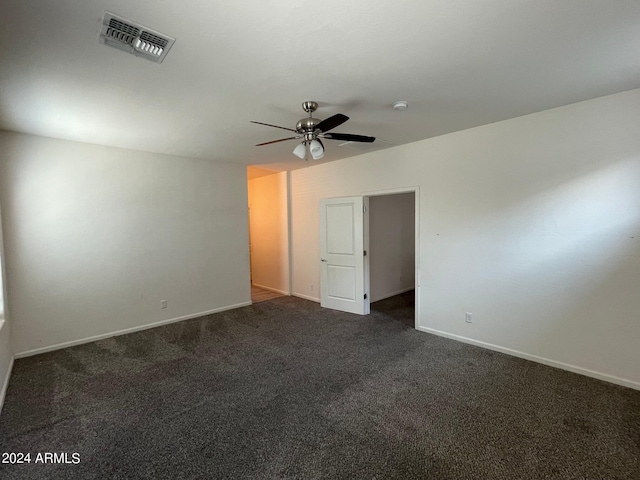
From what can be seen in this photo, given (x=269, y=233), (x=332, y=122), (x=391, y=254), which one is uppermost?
(x=332, y=122)

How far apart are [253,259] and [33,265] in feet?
13.7

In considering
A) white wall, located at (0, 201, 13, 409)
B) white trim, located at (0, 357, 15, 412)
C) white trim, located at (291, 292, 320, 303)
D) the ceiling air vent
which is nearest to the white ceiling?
the ceiling air vent

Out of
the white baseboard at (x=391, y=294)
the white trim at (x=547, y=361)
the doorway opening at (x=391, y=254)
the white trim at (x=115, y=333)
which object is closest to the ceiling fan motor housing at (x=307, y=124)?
the doorway opening at (x=391, y=254)

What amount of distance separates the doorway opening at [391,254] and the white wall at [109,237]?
8.64 feet

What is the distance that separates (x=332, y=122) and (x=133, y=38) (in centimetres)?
146

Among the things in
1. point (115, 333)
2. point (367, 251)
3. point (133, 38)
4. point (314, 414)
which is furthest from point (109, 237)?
point (367, 251)

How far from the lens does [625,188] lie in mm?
2639

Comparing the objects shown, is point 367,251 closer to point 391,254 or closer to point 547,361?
point 391,254

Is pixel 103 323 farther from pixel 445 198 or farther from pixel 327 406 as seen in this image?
pixel 445 198

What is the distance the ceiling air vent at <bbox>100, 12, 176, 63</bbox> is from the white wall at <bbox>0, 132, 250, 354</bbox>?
269cm

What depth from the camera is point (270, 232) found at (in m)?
6.57

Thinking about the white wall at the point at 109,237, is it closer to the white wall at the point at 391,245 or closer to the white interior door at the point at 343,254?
the white interior door at the point at 343,254

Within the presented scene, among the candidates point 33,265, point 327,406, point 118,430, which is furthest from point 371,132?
point 33,265

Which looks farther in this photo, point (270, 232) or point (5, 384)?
point (270, 232)
